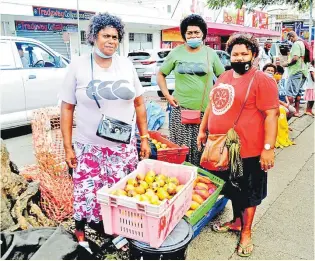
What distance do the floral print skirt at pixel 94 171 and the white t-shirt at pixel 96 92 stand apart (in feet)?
0.23

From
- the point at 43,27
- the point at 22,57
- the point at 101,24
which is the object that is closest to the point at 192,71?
the point at 101,24

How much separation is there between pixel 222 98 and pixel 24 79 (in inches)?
191

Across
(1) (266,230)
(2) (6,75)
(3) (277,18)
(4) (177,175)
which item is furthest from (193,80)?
(3) (277,18)

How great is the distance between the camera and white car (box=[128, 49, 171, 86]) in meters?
14.5

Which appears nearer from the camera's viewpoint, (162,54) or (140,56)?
(162,54)

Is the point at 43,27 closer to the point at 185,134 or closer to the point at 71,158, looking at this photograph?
the point at 185,134

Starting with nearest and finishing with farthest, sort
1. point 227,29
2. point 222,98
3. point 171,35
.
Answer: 1. point 222,98
2. point 171,35
3. point 227,29

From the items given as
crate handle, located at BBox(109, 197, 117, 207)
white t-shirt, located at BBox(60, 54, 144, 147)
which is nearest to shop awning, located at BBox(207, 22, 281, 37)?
white t-shirt, located at BBox(60, 54, 144, 147)

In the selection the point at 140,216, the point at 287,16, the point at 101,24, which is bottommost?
the point at 140,216

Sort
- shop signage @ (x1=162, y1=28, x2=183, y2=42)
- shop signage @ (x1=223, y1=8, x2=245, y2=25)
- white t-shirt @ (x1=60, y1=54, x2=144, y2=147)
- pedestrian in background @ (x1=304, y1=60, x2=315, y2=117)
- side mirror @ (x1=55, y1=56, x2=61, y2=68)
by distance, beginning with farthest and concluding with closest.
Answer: shop signage @ (x1=223, y1=8, x2=245, y2=25) → shop signage @ (x1=162, y1=28, x2=183, y2=42) → pedestrian in background @ (x1=304, y1=60, x2=315, y2=117) → side mirror @ (x1=55, y1=56, x2=61, y2=68) → white t-shirt @ (x1=60, y1=54, x2=144, y2=147)

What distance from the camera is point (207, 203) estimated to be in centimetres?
302

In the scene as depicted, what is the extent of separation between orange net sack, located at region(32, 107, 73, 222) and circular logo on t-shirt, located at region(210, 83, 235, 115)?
1.64m

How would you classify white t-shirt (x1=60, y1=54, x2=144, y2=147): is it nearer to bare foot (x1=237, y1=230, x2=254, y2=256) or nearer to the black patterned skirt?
the black patterned skirt

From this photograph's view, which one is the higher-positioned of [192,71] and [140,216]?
[192,71]
